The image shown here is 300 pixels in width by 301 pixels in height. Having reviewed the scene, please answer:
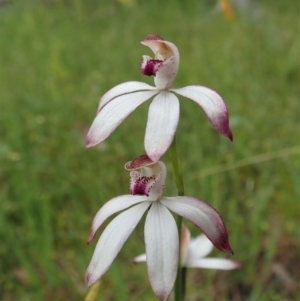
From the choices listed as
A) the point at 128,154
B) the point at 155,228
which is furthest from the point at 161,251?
the point at 128,154

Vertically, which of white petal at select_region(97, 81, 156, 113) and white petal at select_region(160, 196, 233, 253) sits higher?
white petal at select_region(97, 81, 156, 113)

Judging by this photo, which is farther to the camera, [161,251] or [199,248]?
[199,248]

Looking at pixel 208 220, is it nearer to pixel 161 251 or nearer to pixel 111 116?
pixel 161 251

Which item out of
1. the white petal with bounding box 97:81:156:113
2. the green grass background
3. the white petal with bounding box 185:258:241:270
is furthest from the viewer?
the green grass background

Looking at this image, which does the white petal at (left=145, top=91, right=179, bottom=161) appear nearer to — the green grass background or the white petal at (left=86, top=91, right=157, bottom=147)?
the white petal at (left=86, top=91, right=157, bottom=147)

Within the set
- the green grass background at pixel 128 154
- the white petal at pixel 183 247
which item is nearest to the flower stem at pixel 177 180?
the white petal at pixel 183 247

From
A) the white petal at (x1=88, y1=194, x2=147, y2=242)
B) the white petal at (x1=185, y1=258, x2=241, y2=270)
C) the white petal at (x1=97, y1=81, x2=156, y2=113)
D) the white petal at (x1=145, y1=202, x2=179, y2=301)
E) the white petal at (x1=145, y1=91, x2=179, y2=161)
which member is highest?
the white petal at (x1=97, y1=81, x2=156, y2=113)

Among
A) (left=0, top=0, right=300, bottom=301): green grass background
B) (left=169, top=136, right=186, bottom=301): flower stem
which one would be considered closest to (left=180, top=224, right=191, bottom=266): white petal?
(left=169, top=136, right=186, bottom=301): flower stem
